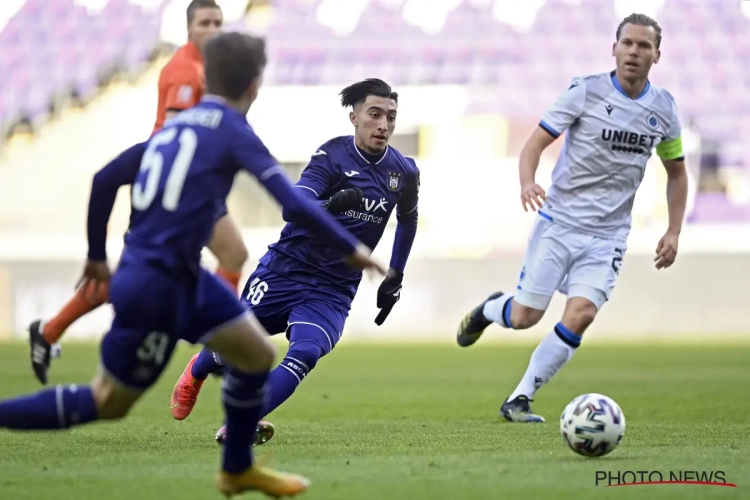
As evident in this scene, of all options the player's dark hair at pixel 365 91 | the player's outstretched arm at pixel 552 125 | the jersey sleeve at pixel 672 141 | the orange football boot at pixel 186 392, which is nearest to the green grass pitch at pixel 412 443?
the orange football boot at pixel 186 392

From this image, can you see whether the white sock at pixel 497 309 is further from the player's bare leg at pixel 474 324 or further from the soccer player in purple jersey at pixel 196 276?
the soccer player in purple jersey at pixel 196 276

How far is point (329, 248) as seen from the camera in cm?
645

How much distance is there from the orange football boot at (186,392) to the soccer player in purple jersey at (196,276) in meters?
2.40

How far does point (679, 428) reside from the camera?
6.83 m

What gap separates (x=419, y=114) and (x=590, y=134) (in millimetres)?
14000

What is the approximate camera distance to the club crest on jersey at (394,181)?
22.4 feet

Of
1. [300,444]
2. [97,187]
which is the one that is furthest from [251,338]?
[300,444]

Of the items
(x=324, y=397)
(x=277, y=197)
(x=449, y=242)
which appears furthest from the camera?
(x=449, y=242)

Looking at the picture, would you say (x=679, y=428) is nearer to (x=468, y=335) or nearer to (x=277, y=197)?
(x=468, y=335)

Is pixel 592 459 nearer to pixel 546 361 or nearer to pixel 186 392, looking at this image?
pixel 546 361

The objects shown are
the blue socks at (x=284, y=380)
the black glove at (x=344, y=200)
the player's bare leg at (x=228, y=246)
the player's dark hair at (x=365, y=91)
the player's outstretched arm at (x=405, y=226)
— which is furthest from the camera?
the player's outstretched arm at (x=405, y=226)

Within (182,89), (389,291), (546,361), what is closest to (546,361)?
(546,361)

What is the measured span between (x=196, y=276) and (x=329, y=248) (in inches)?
92.5

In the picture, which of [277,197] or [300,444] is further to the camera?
[300,444]
